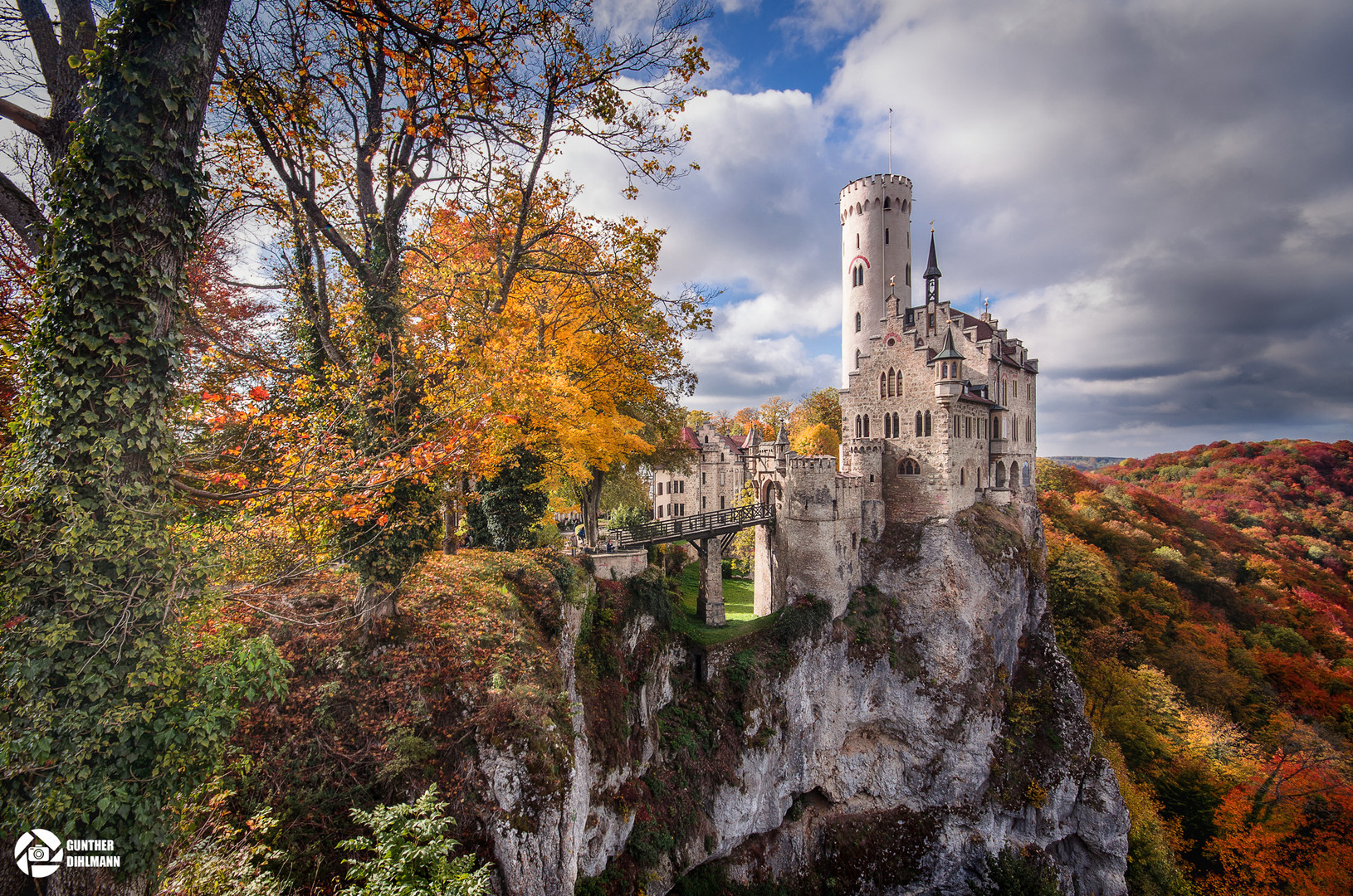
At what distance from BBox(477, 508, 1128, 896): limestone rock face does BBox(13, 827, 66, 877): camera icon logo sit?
16.9 meters

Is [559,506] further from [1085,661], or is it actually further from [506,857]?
[1085,661]

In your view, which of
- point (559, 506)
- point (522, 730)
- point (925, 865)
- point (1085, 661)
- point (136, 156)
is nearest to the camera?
point (136, 156)

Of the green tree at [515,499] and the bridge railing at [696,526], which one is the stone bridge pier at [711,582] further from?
the green tree at [515,499]

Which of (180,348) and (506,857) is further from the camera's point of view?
(506,857)

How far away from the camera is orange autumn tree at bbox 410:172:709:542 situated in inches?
431

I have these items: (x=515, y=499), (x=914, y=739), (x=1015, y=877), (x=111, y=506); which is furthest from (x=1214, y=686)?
(x=111, y=506)

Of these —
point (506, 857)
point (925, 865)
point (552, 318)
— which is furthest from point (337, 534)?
point (925, 865)

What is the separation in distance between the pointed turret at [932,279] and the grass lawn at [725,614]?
19968 millimetres

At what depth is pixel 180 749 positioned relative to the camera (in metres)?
5.26

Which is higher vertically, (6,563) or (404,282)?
(404,282)

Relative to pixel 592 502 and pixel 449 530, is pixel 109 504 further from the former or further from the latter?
pixel 592 502

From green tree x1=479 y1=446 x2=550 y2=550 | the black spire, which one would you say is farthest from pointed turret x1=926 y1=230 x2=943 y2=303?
green tree x1=479 y1=446 x2=550 y2=550

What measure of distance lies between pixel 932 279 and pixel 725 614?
2207cm

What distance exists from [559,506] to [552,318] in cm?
673
